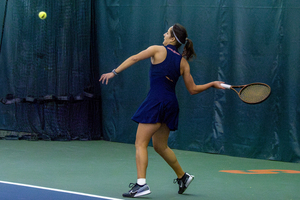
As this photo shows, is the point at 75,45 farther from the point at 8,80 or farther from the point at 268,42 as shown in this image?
the point at 268,42

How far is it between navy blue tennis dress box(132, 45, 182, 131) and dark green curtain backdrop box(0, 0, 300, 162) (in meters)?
2.57

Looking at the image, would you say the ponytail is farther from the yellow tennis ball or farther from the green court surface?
the yellow tennis ball

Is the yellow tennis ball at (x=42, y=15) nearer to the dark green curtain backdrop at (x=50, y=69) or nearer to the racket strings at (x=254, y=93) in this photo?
the dark green curtain backdrop at (x=50, y=69)

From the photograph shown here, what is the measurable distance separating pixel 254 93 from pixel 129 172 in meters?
1.81

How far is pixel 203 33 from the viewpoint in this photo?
6555mm

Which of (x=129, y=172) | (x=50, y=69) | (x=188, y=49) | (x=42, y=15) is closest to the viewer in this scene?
(x=188, y=49)

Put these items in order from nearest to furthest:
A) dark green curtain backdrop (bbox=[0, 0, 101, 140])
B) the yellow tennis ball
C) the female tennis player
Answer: the female tennis player
the yellow tennis ball
dark green curtain backdrop (bbox=[0, 0, 101, 140])

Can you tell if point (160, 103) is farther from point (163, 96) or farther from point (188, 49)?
point (188, 49)

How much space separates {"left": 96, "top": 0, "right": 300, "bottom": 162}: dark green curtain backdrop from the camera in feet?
19.2

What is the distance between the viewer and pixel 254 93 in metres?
3.76

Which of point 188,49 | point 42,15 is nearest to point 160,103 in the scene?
point 188,49

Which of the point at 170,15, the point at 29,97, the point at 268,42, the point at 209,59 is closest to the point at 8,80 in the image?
the point at 29,97

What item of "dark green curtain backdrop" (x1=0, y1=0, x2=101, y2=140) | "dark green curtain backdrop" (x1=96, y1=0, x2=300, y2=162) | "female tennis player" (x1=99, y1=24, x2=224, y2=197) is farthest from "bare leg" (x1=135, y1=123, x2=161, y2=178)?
"dark green curtain backdrop" (x1=0, y1=0, x2=101, y2=140)

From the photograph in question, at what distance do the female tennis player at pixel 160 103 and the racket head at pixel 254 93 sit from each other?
9.9 inches
